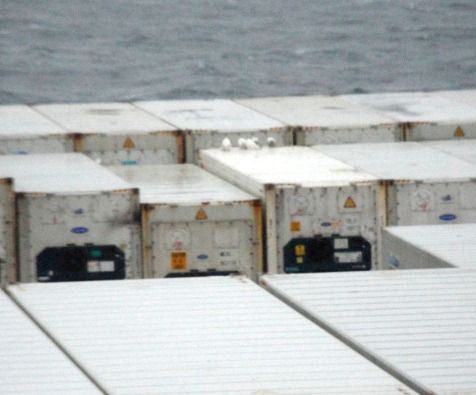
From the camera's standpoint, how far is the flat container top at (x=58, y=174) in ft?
88.4

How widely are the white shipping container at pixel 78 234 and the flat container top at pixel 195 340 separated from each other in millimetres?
6845

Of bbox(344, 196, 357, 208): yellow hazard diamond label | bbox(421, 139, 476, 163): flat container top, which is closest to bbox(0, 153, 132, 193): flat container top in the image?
bbox(344, 196, 357, 208): yellow hazard diamond label

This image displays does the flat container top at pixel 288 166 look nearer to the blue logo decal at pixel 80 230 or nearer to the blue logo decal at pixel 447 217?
the blue logo decal at pixel 447 217

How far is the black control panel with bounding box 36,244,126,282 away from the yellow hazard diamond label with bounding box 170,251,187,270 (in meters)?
0.74

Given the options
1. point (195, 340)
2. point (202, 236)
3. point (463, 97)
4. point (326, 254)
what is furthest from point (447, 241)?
point (463, 97)

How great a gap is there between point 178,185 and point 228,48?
66.8 metres

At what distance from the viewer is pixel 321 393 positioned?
14.5m

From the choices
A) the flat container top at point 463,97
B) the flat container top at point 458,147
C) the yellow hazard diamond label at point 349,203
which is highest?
the flat container top at point 463,97

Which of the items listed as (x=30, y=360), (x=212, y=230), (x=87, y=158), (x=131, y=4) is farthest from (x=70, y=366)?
(x=131, y=4)

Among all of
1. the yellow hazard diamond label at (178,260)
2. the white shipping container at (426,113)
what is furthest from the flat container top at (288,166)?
the white shipping container at (426,113)

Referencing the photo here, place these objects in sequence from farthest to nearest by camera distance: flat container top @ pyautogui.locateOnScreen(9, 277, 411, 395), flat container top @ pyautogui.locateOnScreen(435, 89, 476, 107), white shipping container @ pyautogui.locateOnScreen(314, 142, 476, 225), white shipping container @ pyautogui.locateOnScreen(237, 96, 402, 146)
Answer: flat container top @ pyautogui.locateOnScreen(435, 89, 476, 107) → white shipping container @ pyautogui.locateOnScreen(237, 96, 402, 146) → white shipping container @ pyautogui.locateOnScreen(314, 142, 476, 225) → flat container top @ pyautogui.locateOnScreen(9, 277, 411, 395)

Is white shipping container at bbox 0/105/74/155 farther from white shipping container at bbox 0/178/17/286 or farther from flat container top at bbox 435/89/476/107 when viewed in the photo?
flat container top at bbox 435/89/476/107

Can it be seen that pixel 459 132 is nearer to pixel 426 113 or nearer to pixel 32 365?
pixel 426 113

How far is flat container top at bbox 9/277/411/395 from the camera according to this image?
1489cm
